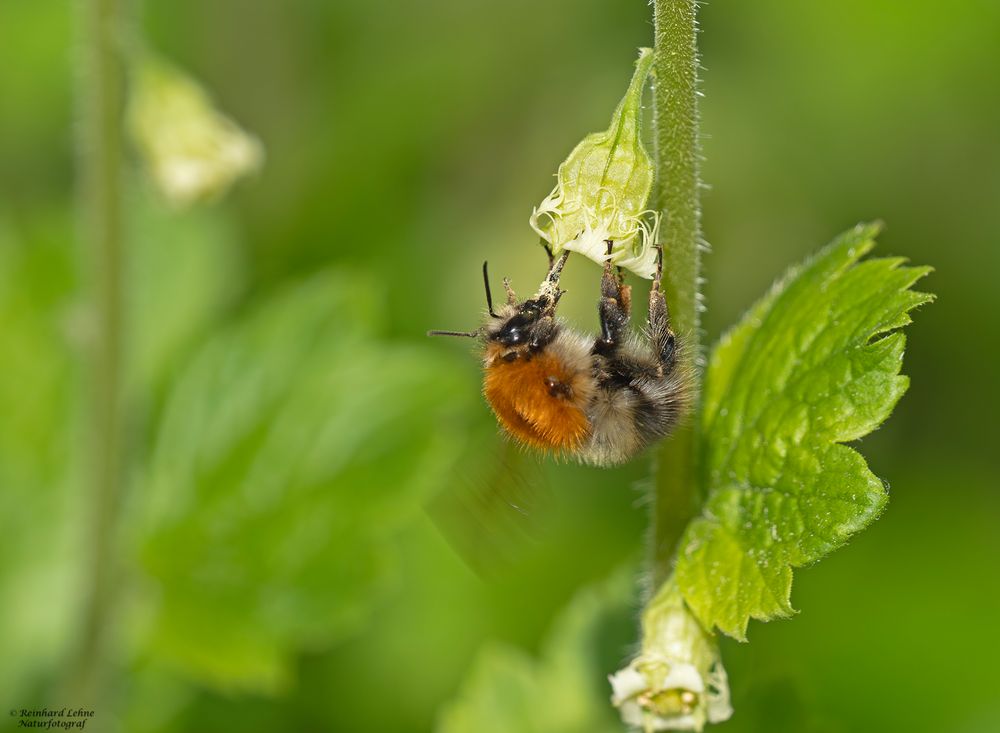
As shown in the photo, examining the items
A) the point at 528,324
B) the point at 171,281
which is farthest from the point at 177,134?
the point at 528,324

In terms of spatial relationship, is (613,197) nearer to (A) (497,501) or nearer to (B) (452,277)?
(A) (497,501)

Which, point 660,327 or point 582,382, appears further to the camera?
point 582,382

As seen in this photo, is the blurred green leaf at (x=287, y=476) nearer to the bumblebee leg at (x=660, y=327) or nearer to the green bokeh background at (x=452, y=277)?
the green bokeh background at (x=452, y=277)

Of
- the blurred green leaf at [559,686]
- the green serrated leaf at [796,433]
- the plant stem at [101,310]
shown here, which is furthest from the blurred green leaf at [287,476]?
the green serrated leaf at [796,433]

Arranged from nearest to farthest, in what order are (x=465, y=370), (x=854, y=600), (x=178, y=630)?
(x=178, y=630), (x=465, y=370), (x=854, y=600)

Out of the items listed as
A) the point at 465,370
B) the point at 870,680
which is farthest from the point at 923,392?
the point at 465,370

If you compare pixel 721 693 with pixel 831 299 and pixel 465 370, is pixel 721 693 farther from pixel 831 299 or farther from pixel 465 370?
pixel 465 370

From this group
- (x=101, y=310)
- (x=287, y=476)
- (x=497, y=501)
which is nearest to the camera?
(x=497, y=501)
